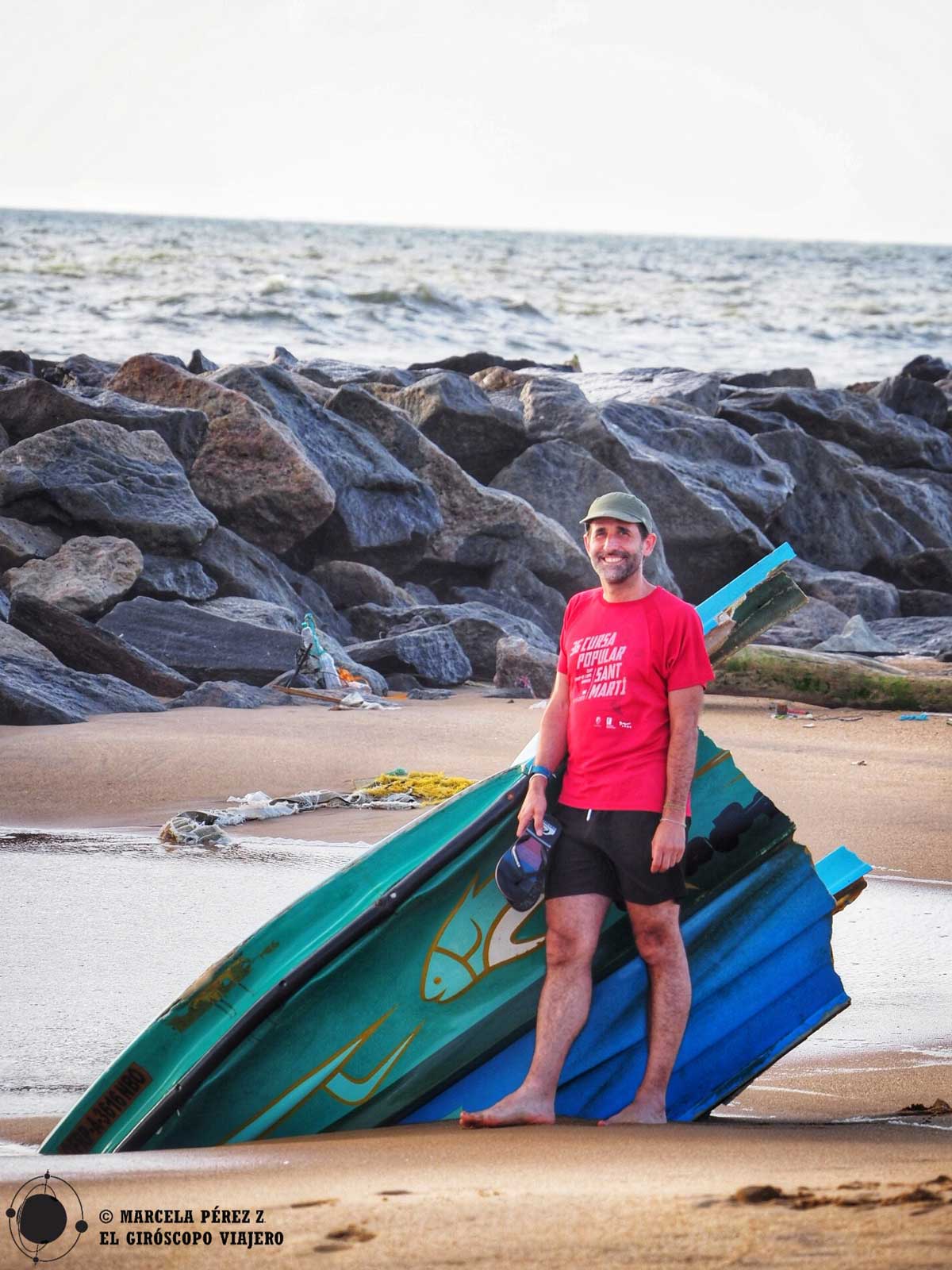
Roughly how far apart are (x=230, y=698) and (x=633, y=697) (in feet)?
22.4

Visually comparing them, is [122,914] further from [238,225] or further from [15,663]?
[238,225]

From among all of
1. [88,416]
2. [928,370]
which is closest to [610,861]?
[88,416]

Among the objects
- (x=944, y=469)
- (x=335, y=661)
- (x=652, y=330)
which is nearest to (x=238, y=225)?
(x=652, y=330)

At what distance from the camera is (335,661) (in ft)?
37.1

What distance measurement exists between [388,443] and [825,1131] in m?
12.7

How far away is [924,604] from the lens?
18.3 meters

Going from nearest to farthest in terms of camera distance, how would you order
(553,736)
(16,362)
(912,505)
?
(553,736), (16,362), (912,505)

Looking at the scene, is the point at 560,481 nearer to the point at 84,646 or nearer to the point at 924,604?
the point at 924,604

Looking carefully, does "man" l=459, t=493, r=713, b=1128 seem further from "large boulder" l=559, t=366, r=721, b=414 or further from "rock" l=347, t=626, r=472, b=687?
"large boulder" l=559, t=366, r=721, b=414

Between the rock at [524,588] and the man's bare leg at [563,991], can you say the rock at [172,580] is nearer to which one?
the rock at [524,588]

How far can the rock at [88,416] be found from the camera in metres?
13.6

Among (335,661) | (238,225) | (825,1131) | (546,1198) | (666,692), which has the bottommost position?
(335,661)

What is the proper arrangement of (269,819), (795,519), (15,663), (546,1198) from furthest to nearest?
(795,519), (15,663), (269,819), (546,1198)

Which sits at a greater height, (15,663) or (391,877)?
(391,877)
